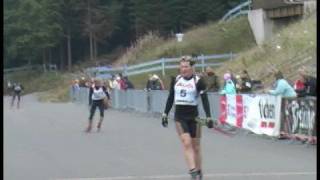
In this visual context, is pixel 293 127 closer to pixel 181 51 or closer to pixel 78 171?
pixel 78 171

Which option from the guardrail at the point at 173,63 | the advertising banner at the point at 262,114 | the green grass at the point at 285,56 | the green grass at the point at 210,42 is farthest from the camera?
the green grass at the point at 210,42

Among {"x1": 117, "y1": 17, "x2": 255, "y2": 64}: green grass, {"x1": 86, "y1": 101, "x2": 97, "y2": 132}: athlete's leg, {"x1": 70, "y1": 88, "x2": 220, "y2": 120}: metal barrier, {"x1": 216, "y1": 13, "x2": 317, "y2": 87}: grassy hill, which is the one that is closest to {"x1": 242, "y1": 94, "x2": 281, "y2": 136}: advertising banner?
{"x1": 70, "y1": 88, "x2": 220, "y2": 120}: metal barrier

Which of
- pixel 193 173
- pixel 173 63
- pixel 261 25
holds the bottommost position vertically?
pixel 193 173

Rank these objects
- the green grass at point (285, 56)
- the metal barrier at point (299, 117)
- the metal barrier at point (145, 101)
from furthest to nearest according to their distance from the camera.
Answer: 1. the green grass at point (285, 56)
2. the metal barrier at point (145, 101)
3. the metal barrier at point (299, 117)

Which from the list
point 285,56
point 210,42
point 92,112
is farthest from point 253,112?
point 210,42

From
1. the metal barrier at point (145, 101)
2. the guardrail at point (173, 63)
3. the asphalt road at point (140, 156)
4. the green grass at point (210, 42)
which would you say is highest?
the green grass at point (210, 42)

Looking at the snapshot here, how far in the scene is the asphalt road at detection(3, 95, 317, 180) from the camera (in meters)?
12.6

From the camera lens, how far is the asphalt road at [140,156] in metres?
12.6

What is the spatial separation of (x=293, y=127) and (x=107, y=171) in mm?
5793

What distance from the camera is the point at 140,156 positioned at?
1539cm

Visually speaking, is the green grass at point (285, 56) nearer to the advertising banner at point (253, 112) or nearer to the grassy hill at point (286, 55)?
the grassy hill at point (286, 55)

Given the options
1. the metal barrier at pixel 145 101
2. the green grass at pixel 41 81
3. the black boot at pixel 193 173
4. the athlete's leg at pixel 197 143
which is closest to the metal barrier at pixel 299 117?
the metal barrier at pixel 145 101

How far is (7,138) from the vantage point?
2058cm

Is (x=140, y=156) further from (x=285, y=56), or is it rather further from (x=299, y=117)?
(x=285, y=56)
